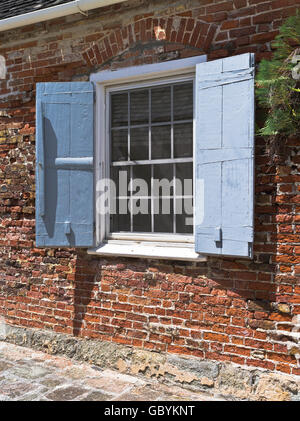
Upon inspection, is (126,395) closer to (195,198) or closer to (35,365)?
(35,365)

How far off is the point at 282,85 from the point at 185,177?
134cm

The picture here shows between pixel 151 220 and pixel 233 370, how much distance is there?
1.68 meters

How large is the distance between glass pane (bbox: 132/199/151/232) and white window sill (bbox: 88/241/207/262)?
18cm

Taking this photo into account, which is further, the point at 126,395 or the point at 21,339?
the point at 21,339

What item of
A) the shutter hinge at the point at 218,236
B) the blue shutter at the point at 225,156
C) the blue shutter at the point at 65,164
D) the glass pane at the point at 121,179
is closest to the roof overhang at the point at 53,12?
the blue shutter at the point at 65,164

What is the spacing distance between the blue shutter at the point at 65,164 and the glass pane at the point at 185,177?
950 mm

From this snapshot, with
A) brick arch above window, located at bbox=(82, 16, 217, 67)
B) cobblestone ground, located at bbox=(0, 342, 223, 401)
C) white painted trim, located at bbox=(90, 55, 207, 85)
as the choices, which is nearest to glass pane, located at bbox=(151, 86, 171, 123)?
white painted trim, located at bbox=(90, 55, 207, 85)

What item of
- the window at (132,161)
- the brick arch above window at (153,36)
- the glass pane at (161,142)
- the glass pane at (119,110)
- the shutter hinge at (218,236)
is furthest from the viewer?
the glass pane at (119,110)

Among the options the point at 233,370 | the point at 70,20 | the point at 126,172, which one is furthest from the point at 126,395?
the point at 70,20

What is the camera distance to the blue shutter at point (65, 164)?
464 cm

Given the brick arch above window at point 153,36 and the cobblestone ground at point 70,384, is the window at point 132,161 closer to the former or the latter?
the brick arch above window at point 153,36

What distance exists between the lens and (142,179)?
4637 mm

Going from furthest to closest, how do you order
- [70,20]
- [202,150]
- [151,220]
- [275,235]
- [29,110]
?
[29,110], [70,20], [151,220], [202,150], [275,235]

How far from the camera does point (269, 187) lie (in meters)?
3.81
